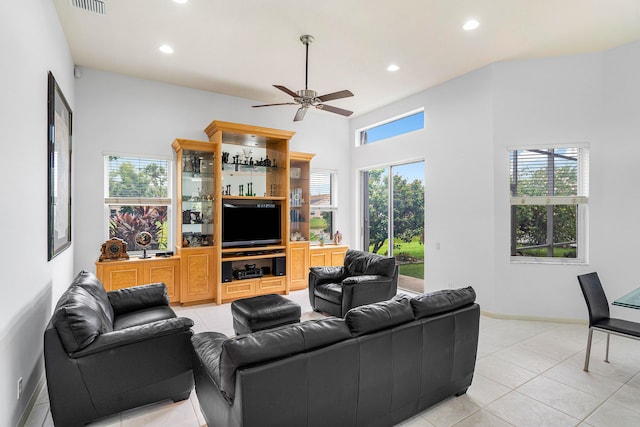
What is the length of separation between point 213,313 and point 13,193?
3021mm

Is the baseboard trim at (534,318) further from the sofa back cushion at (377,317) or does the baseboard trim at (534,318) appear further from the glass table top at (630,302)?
the sofa back cushion at (377,317)

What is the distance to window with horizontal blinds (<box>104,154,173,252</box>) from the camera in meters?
5.05

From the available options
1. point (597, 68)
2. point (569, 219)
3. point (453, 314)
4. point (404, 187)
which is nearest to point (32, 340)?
point (453, 314)

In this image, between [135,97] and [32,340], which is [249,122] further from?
[32,340]

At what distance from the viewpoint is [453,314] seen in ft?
8.17

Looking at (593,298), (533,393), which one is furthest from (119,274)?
(593,298)

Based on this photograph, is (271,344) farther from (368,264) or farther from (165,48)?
(165,48)

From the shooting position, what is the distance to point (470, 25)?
3.61 metres

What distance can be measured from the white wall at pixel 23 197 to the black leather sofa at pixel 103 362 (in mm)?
245

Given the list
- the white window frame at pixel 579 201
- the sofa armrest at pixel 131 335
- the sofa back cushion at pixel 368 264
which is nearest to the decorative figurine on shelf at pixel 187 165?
the sofa back cushion at pixel 368 264

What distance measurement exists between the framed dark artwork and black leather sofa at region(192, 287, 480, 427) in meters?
2.06

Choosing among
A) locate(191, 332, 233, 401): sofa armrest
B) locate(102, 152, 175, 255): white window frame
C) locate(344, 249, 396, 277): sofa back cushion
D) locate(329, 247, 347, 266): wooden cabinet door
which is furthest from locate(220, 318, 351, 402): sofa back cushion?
locate(329, 247, 347, 266): wooden cabinet door

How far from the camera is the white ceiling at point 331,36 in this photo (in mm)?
3318

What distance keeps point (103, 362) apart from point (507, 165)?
197 inches
